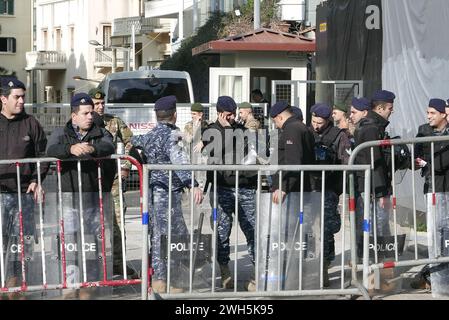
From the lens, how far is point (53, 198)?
9.35 metres

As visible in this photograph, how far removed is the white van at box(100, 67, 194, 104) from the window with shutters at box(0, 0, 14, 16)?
58.6 metres

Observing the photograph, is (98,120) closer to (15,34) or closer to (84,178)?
(84,178)

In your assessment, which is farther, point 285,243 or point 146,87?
point 146,87

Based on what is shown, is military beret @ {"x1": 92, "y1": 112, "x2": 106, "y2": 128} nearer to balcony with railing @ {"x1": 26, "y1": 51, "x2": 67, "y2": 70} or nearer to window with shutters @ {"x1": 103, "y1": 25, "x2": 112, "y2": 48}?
window with shutters @ {"x1": 103, "y1": 25, "x2": 112, "y2": 48}

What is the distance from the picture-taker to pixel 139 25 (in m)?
56.8

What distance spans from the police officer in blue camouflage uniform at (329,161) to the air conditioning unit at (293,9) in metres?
16.1

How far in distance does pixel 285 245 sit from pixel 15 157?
2.49m

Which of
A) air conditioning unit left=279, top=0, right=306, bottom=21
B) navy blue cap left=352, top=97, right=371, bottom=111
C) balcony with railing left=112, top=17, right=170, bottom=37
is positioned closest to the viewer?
navy blue cap left=352, top=97, right=371, bottom=111

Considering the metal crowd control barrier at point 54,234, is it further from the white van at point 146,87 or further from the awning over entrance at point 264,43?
the awning over entrance at point 264,43

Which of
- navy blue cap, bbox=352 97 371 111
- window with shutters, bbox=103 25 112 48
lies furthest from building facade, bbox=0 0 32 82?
navy blue cap, bbox=352 97 371 111

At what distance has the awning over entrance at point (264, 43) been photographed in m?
25.1

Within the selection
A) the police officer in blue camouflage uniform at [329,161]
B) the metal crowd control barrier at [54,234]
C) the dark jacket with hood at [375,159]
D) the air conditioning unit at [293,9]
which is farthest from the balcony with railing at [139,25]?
the metal crowd control barrier at [54,234]

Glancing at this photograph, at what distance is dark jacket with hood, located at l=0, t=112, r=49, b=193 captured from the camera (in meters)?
9.49

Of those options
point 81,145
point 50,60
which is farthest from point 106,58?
point 81,145
